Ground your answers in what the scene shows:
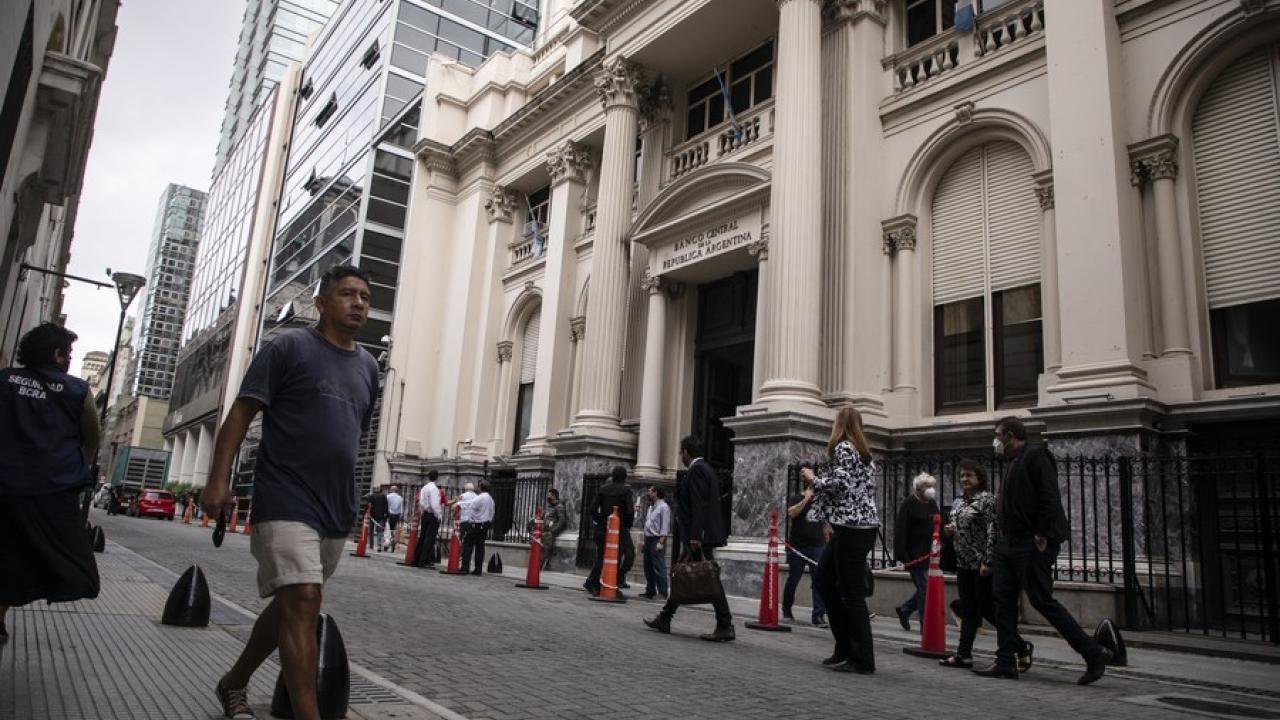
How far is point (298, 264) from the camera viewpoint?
4416cm

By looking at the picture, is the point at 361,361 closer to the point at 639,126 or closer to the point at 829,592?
the point at 829,592

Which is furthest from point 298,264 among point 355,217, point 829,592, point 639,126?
point 829,592

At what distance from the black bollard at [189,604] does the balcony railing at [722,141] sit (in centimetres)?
1344

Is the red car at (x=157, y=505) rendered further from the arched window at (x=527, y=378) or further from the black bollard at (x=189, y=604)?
the black bollard at (x=189, y=604)

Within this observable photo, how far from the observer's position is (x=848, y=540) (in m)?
6.49

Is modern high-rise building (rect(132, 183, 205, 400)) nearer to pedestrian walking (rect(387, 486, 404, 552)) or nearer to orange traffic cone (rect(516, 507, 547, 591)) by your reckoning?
pedestrian walking (rect(387, 486, 404, 552))

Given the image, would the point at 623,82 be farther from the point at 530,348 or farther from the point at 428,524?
the point at 428,524

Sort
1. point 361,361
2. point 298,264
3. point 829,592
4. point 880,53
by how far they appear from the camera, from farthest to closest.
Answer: point 298,264 < point 880,53 < point 829,592 < point 361,361

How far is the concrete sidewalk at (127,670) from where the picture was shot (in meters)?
3.78

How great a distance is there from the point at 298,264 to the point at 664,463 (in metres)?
32.2

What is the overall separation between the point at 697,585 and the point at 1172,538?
19.3ft

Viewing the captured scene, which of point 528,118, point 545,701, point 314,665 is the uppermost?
point 528,118

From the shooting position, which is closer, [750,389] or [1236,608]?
[1236,608]

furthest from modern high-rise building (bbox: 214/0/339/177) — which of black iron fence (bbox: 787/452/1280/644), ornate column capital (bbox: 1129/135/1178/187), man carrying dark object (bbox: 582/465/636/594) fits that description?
black iron fence (bbox: 787/452/1280/644)
